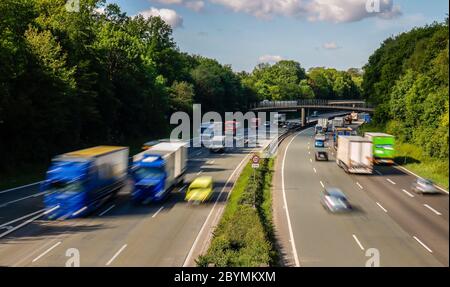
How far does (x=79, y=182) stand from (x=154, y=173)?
7882 millimetres

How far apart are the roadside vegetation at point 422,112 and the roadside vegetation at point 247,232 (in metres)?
5.96

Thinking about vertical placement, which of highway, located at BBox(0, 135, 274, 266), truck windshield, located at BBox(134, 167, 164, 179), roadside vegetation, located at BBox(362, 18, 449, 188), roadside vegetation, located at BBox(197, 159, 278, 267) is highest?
roadside vegetation, located at BBox(362, 18, 449, 188)

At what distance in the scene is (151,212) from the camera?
3903 centimetres

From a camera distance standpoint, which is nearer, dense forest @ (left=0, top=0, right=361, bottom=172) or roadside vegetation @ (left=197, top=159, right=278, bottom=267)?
roadside vegetation @ (left=197, top=159, right=278, bottom=267)

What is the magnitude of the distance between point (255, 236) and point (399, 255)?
18958 millimetres

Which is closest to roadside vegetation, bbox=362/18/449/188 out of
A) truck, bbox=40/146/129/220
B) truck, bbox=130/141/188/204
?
truck, bbox=130/141/188/204

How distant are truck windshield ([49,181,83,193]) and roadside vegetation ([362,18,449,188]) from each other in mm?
21375

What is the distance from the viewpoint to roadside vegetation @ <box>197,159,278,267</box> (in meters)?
18.0

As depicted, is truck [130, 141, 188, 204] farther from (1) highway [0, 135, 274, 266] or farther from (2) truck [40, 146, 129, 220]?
(2) truck [40, 146, 129, 220]

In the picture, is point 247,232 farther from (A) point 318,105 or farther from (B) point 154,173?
(B) point 154,173

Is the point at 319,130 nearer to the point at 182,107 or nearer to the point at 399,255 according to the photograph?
the point at 182,107

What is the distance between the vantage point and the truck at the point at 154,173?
3975cm

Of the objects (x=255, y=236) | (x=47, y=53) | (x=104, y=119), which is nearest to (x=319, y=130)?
(x=104, y=119)
